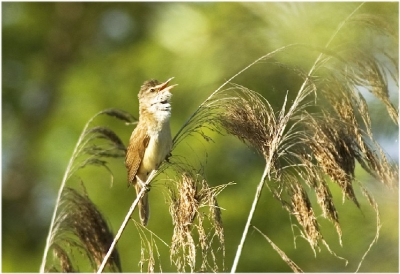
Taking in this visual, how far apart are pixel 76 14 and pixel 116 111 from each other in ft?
27.5

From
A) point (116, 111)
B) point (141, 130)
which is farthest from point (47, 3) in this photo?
point (116, 111)

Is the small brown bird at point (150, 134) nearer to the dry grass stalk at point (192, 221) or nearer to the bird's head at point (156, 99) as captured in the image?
the bird's head at point (156, 99)

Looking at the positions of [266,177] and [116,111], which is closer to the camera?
[266,177]

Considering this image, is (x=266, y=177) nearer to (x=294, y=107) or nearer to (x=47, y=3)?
(x=294, y=107)

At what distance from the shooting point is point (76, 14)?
11.5m

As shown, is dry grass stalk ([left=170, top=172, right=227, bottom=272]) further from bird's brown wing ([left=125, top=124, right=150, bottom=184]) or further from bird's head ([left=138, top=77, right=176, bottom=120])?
bird's brown wing ([left=125, top=124, right=150, bottom=184])

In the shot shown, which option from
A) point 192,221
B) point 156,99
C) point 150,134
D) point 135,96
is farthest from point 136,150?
point 135,96

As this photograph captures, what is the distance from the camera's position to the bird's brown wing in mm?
4473

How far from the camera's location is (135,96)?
8.71 m

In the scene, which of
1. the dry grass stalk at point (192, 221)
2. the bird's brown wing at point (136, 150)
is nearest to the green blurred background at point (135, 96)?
the dry grass stalk at point (192, 221)

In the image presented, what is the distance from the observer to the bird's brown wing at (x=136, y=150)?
447 cm

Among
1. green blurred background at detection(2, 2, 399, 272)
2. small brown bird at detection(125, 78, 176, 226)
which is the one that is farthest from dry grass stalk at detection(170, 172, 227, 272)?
small brown bird at detection(125, 78, 176, 226)

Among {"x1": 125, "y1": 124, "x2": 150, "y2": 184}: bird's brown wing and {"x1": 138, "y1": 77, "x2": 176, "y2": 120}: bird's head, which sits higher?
{"x1": 138, "y1": 77, "x2": 176, "y2": 120}: bird's head

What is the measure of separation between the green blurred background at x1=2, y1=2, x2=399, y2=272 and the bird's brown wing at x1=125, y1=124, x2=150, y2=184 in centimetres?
47
